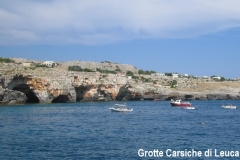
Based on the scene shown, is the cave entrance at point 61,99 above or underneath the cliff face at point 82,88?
underneath

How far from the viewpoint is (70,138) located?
29906mm

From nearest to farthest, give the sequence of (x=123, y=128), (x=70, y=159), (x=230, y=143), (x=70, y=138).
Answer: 1. (x=70, y=159)
2. (x=230, y=143)
3. (x=70, y=138)
4. (x=123, y=128)

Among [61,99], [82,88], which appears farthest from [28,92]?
[82,88]

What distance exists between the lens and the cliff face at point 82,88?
70.6 metres

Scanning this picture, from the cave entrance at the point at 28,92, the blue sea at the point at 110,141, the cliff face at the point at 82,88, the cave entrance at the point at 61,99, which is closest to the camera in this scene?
the blue sea at the point at 110,141

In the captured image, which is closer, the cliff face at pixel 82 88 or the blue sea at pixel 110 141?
the blue sea at pixel 110 141

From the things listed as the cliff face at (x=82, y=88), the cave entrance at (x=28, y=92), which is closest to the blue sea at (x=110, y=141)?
the cliff face at (x=82, y=88)

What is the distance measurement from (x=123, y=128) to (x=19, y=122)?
37.6 ft

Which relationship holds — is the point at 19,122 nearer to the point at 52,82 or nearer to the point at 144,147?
the point at 144,147

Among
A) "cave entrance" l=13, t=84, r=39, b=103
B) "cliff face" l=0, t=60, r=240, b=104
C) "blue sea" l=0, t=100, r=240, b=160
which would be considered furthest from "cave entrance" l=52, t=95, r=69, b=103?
"blue sea" l=0, t=100, r=240, b=160

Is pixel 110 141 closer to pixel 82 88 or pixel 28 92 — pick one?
pixel 28 92

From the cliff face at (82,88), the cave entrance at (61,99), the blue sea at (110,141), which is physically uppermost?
the cliff face at (82,88)

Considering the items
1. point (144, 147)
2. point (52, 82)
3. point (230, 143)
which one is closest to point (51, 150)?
point (144, 147)

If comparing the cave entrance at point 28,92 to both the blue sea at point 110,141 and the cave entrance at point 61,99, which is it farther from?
the blue sea at point 110,141
